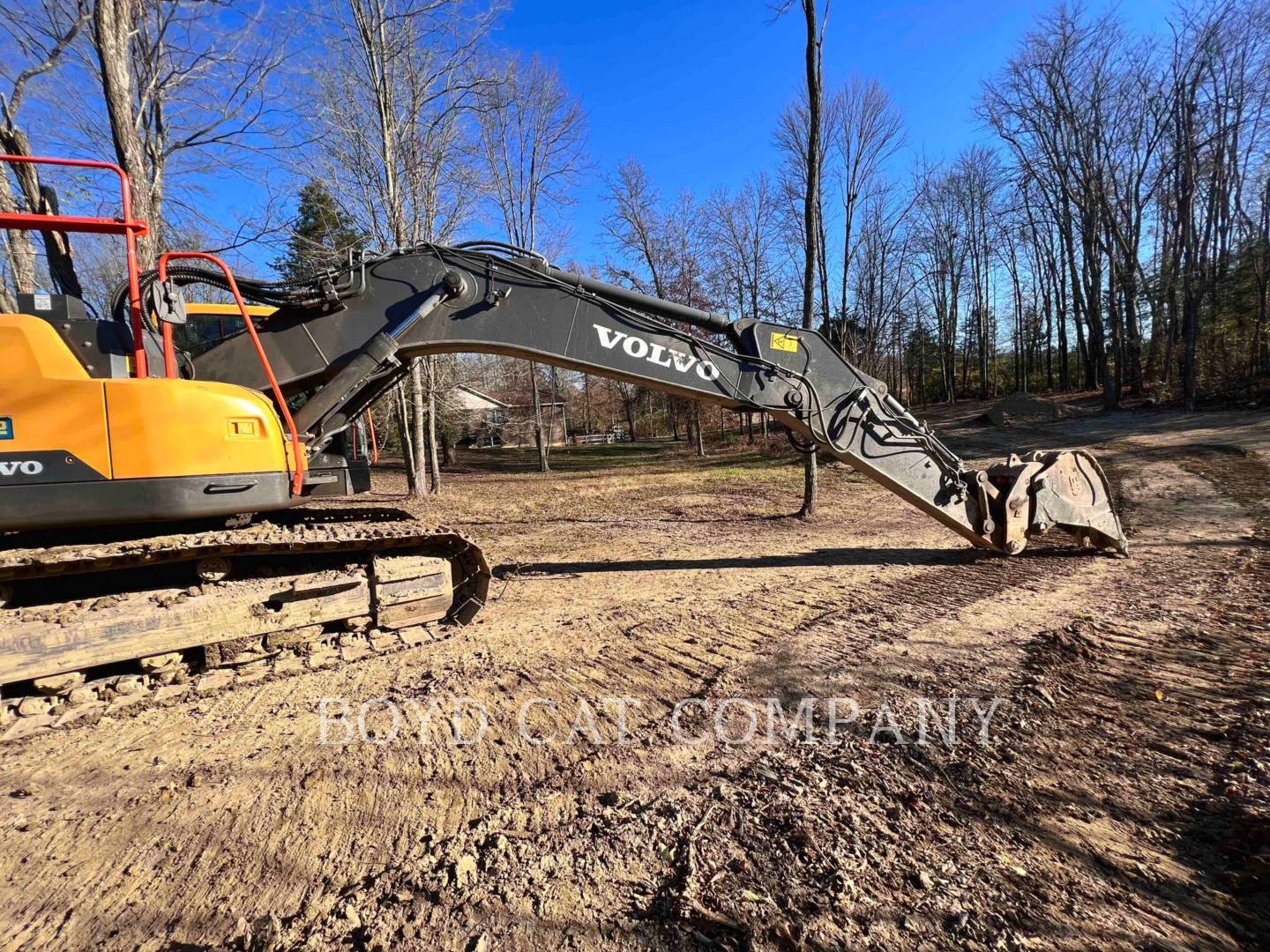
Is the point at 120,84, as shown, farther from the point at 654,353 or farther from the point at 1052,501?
the point at 1052,501

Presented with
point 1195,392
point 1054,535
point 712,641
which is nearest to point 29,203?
point 712,641

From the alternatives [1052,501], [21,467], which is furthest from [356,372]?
[1052,501]

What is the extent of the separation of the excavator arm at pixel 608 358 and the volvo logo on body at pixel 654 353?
0.01m

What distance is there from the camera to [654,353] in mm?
5293

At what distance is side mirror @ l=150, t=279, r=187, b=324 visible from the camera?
3.44 metres

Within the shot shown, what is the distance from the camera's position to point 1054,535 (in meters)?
7.97

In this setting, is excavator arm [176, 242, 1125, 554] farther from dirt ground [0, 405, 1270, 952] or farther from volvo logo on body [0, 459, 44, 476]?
dirt ground [0, 405, 1270, 952]

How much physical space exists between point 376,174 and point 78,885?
15.5 m

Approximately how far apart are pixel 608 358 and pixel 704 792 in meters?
3.59

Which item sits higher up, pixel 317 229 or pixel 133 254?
pixel 317 229

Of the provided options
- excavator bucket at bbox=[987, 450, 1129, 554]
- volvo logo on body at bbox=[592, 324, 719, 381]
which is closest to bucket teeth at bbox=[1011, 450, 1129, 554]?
excavator bucket at bbox=[987, 450, 1129, 554]

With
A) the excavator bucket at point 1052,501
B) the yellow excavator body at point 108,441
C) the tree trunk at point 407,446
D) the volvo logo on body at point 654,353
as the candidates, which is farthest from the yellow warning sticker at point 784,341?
the tree trunk at point 407,446

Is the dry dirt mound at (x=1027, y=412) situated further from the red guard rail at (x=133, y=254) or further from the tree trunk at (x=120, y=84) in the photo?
the tree trunk at (x=120, y=84)

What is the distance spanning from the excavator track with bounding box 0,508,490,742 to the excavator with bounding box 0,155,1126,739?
13 millimetres
